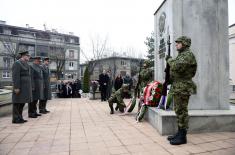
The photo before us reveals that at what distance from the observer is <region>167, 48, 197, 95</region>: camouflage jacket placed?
4.38 metres

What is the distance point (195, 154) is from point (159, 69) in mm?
3683

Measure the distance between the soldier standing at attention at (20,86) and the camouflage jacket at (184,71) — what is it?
4.30 metres

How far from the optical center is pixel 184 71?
4.45 m

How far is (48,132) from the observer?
18.2 ft

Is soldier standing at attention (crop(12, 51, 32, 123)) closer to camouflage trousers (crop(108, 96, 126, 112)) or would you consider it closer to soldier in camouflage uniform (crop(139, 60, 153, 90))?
camouflage trousers (crop(108, 96, 126, 112))

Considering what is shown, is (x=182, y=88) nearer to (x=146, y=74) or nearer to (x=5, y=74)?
(x=146, y=74)

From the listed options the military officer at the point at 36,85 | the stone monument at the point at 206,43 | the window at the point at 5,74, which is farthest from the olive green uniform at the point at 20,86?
the window at the point at 5,74

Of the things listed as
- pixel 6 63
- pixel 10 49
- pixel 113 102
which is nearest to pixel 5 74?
pixel 6 63

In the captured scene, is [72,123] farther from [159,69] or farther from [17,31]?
[17,31]

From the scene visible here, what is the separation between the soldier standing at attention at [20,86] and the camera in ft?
22.2

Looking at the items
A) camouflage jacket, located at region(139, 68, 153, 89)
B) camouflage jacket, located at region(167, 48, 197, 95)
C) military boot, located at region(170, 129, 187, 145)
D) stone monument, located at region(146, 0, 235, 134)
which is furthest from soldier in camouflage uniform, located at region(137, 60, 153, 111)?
military boot, located at region(170, 129, 187, 145)

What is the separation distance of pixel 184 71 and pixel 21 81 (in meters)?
4.61

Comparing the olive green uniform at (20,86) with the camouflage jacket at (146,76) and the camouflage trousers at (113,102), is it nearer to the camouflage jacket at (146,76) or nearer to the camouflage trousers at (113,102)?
the camouflage trousers at (113,102)

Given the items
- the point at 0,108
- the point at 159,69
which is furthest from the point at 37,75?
the point at 159,69
